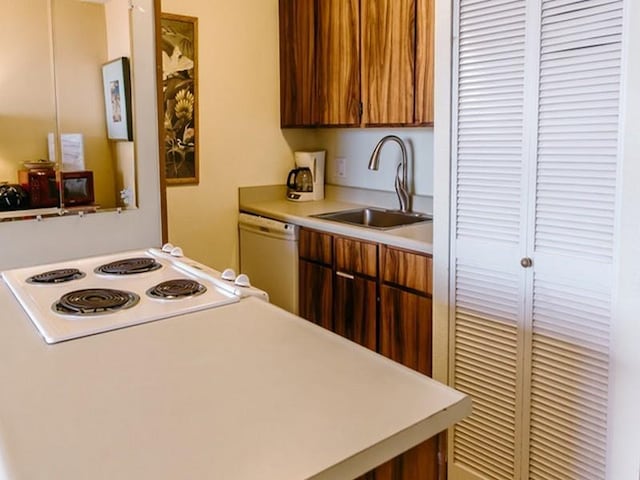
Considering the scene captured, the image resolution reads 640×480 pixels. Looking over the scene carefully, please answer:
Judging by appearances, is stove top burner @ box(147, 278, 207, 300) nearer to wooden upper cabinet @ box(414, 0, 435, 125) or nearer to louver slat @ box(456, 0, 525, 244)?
louver slat @ box(456, 0, 525, 244)

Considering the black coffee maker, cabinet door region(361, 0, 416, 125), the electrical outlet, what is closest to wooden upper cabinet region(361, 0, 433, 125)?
cabinet door region(361, 0, 416, 125)

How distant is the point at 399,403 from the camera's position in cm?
93

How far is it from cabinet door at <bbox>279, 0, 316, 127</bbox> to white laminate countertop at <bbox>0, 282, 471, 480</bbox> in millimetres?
2366

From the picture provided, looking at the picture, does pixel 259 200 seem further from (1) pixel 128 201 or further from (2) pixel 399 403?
(2) pixel 399 403

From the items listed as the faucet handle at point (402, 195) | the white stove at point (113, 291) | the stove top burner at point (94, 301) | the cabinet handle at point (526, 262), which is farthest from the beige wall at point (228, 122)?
the cabinet handle at point (526, 262)

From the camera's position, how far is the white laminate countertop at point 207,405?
77 cm

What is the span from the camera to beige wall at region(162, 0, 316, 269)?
329 cm

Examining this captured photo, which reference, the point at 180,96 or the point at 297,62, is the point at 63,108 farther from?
the point at 297,62

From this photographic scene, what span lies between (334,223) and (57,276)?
1.47 meters

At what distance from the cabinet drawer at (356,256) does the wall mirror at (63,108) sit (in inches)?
42.3

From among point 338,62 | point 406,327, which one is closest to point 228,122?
point 338,62

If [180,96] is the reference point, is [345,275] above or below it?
below

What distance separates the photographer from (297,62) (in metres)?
3.45

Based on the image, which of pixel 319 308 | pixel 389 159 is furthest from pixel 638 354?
pixel 389 159
